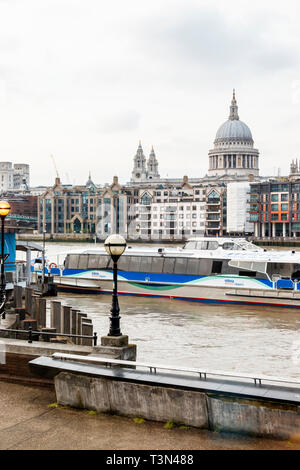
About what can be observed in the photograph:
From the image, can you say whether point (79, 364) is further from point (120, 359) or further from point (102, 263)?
point (102, 263)

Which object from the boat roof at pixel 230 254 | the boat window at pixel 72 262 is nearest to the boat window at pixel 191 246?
the boat roof at pixel 230 254

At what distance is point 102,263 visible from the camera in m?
40.4

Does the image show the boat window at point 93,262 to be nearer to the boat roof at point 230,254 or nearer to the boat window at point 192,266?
the boat roof at point 230,254

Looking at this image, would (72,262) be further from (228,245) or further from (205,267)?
(228,245)

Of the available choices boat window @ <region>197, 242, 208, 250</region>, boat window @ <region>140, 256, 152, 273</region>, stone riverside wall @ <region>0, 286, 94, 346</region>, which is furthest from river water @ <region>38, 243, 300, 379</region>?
boat window @ <region>197, 242, 208, 250</region>

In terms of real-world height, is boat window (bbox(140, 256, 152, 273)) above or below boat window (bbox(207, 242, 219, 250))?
below

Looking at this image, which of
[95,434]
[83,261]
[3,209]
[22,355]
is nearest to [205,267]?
[83,261]

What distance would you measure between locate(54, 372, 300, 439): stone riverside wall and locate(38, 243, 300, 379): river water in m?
10.8

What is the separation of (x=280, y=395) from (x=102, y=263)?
32432 millimetres

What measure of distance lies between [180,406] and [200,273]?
2804cm

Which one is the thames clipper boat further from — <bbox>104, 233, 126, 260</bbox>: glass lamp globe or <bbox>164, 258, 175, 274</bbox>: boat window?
<bbox>104, 233, 126, 260</bbox>: glass lamp globe

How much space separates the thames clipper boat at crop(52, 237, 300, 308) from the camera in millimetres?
34125

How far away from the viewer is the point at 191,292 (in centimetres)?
3644
